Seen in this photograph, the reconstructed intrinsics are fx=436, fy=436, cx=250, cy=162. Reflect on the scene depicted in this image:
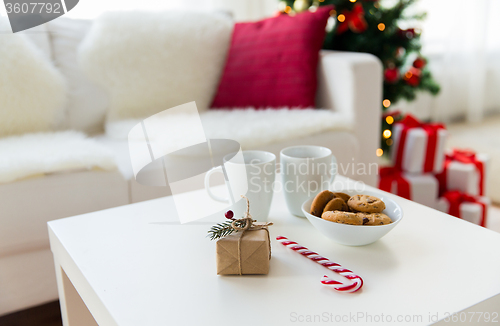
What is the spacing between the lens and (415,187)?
167 centimetres

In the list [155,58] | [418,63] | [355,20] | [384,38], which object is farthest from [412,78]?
[155,58]

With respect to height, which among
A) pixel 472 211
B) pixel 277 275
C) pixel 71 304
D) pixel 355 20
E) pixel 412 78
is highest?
pixel 355 20

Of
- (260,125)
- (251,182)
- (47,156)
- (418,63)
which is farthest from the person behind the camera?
(418,63)

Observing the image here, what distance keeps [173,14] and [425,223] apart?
1.31m

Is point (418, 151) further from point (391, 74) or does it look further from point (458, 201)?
point (391, 74)

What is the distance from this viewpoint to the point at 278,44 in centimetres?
161

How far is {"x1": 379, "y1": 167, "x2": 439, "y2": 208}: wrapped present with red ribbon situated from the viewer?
166 cm

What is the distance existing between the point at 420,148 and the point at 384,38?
523 mm

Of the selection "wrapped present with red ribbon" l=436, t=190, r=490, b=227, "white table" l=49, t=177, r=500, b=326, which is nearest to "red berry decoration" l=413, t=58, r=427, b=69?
"wrapped present with red ribbon" l=436, t=190, r=490, b=227

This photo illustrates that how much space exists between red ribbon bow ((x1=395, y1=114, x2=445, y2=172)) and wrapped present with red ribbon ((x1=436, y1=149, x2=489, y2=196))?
3.3 inches

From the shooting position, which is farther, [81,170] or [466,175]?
[466,175]

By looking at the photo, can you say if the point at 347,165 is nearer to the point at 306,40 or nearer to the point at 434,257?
the point at 306,40

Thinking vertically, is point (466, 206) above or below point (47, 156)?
below

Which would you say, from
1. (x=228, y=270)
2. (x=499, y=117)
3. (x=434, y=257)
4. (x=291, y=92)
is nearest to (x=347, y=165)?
(x=291, y=92)
